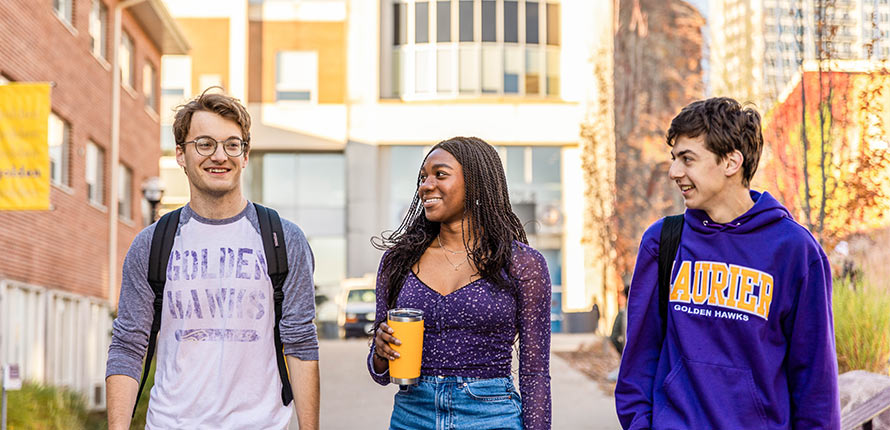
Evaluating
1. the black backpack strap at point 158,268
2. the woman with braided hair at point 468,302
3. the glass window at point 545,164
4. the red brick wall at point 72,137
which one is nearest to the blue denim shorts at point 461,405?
the woman with braided hair at point 468,302

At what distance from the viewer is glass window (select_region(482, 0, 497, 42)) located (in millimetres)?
40188

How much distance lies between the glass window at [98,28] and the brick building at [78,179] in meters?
0.03

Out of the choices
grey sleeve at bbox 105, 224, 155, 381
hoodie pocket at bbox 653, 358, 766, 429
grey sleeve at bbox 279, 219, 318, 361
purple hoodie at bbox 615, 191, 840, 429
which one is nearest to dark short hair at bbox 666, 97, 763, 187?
purple hoodie at bbox 615, 191, 840, 429

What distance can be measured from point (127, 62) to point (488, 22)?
15.2m

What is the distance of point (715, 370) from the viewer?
3.82 meters

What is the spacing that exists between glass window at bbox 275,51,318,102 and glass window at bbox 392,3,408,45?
3.51 m

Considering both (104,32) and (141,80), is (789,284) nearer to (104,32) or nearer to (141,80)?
(104,32)

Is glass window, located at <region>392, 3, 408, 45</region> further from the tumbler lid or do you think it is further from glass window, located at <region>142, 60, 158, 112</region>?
the tumbler lid

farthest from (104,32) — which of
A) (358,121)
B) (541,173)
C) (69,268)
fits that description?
(541,173)

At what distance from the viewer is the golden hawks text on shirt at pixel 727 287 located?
3807 mm

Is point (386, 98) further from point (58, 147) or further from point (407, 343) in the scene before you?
point (407, 343)

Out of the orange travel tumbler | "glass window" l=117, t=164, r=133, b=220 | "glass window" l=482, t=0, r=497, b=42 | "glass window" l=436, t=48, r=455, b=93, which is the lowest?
the orange travel tumbler

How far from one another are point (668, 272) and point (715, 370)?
1.36 ft

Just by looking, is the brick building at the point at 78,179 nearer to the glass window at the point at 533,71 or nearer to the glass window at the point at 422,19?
the glass window at the point at 422,19
